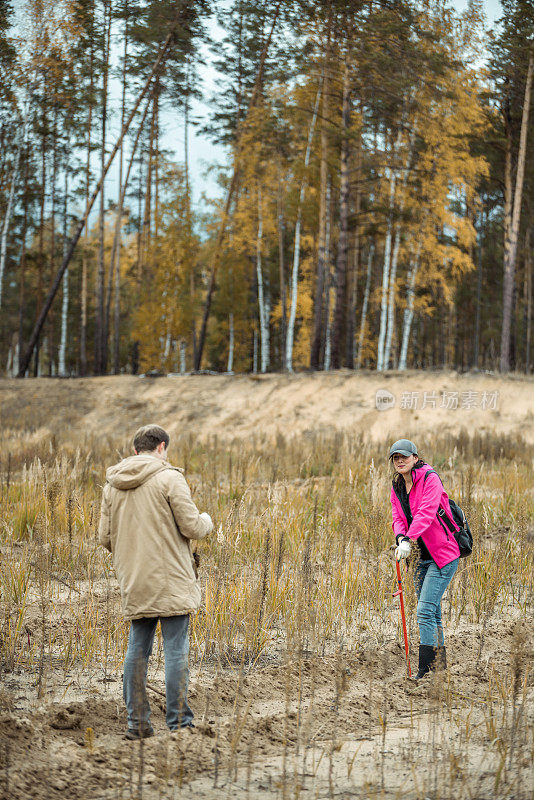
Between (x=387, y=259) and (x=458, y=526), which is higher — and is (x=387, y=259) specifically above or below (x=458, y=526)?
above

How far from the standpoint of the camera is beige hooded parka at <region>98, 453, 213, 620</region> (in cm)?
364

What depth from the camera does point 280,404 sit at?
19.4 meters

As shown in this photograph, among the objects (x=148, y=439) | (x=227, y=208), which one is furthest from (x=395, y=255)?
(x=148, y=439)

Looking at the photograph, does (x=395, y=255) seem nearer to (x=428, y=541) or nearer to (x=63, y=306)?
(x=428, y=541)

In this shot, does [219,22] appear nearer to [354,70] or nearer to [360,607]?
[354,70]

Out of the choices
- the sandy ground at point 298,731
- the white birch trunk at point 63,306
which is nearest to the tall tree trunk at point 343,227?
the sandy ground at point 298,731

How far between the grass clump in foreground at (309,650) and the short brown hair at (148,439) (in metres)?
1.14

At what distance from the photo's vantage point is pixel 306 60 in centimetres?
2119

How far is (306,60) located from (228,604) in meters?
19.5

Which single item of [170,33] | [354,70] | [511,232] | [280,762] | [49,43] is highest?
[170,33]

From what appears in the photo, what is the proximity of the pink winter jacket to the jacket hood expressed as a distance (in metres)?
1.66

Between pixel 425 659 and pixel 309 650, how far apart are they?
82cm

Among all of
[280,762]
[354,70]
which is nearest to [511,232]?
[354,70]

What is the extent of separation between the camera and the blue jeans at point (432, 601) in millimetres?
4539
